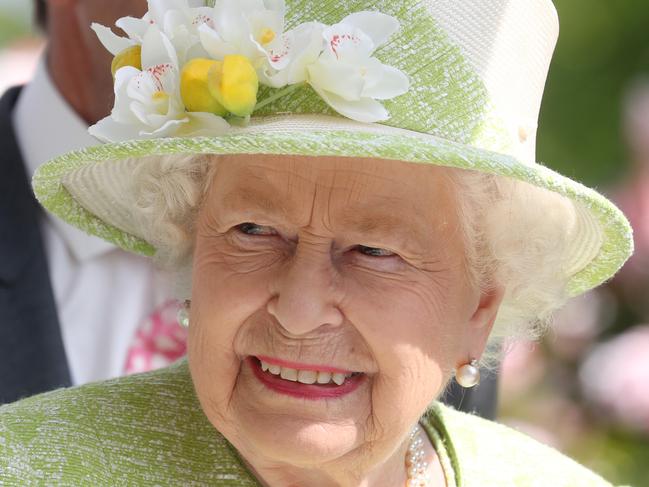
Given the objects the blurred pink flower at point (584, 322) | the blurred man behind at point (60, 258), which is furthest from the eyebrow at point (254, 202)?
the blurred pink flower at point (584, 322)

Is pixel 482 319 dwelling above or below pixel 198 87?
below

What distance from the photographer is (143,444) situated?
2.72 metres

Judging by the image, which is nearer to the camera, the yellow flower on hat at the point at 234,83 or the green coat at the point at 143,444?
the yellow flower on hat at the point at 234,83

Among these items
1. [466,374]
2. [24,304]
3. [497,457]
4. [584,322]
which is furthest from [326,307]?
[584,322]

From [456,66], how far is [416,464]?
3.41ft

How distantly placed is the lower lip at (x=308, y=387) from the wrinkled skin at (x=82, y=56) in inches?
79.3

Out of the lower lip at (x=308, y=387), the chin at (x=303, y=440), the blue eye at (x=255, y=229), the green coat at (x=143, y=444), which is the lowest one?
the green coat at (x=143, y=444)

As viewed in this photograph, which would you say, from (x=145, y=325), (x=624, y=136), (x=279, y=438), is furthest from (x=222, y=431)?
(x=624, y=136)

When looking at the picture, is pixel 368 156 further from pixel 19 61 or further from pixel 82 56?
pixel 19 61

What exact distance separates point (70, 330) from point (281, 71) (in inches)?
84.3

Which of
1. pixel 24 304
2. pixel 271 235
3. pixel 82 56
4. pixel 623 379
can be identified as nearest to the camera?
pixel 271 235

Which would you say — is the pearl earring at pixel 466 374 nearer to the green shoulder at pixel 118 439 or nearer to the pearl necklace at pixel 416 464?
the pearl necklace at pixel 416 464

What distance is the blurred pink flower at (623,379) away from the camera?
5930mm

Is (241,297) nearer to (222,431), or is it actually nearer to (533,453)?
(222,431)
